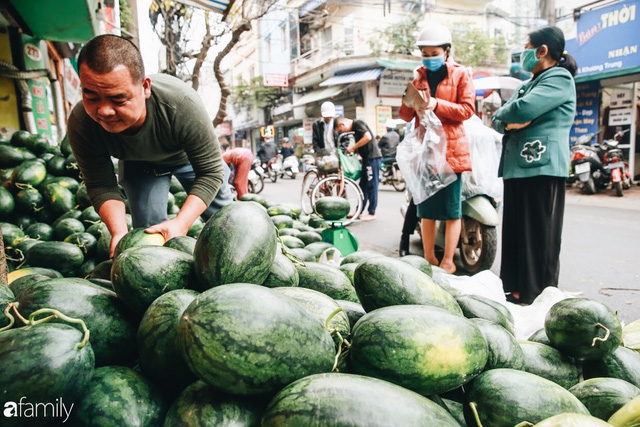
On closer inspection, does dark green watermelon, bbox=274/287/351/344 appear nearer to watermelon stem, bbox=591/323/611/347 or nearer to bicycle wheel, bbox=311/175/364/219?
watermelon stem, bbox=591/323/611/347

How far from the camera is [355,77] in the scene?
2011 cm

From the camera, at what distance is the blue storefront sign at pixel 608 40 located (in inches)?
417

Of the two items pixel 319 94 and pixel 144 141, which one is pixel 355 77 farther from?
pixel 144 141

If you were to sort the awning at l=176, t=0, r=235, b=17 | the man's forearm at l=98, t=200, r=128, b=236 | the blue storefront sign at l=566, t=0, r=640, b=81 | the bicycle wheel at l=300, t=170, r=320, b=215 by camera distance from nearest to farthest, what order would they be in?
the man's forearm at l=98, t=200, r=128, b=236 → the awning at l=176, t=0, r=235, b=17 → the bicycle wheel at l=300, t=170, r=320, b=215 → the blue storefront sign at l=566, t=0, r=640, b=81

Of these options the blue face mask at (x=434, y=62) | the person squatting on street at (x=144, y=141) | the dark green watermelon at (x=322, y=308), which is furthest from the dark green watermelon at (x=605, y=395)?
the blue face mask at (x=434, y=62)

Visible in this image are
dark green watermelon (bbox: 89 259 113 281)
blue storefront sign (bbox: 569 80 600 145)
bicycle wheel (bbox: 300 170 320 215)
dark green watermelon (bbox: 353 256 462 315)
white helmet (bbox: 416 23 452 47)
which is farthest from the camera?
blue storefront sign (bbox: 569 80 600 145)

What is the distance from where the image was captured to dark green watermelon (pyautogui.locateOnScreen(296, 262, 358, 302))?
164cm

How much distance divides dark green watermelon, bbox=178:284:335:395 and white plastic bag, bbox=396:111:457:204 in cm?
321

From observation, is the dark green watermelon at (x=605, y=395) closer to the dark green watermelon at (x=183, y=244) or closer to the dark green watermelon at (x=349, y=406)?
the dark green watermelon at (x=349, y=406)

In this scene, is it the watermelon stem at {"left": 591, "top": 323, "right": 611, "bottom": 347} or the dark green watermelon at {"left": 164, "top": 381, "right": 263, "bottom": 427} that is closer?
the dark green watermelon at {"left": 164, "top": 381, "right": 263, "bottom": 427}

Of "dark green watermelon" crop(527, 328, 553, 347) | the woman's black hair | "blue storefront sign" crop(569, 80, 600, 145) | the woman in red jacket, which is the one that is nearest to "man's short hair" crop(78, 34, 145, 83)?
"dark green watermelon" crop(527, 328, 553, 347)

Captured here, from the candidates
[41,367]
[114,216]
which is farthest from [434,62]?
[41,367]

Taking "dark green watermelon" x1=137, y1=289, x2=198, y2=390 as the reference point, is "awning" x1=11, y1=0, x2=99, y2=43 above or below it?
above

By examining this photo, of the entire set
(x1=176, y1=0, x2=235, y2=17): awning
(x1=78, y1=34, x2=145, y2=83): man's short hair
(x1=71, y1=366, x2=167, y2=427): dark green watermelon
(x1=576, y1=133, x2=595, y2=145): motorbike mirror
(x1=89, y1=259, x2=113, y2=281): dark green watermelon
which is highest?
(x1=176, y1=0, x2=235, y2=17): awning
